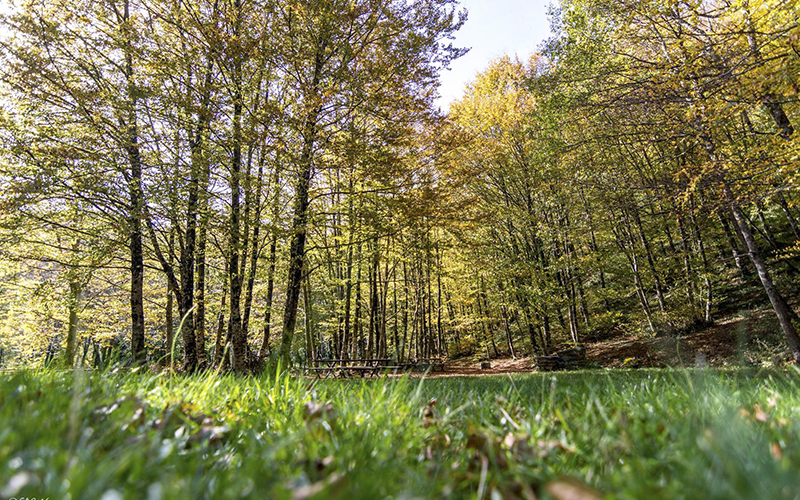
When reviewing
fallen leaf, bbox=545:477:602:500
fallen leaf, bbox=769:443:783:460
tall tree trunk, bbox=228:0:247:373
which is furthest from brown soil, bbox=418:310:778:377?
fallen leaf, bbox=545:477:602:500

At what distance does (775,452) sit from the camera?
96 cm

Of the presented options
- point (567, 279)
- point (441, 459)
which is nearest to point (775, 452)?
point (441, 459)

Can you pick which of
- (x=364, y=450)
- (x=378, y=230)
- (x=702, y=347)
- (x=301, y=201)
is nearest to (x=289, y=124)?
(x=301, y=201)

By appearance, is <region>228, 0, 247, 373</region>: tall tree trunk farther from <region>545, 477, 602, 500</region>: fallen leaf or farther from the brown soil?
<region>545, 477, 602, 500</region>: fallen leaf

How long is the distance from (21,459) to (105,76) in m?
11.1

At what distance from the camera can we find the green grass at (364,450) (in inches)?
26.6

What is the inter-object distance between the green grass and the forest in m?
0.01

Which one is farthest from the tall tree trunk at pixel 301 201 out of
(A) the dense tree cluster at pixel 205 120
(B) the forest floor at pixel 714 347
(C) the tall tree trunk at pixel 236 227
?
(B) the forest floor at pixel 714 347

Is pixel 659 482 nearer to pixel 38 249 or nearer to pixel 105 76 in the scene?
pixel 105 76

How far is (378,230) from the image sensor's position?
319 inches

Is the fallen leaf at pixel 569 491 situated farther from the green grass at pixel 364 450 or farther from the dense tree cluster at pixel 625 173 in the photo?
the dense tree cluster at pixel 625 173

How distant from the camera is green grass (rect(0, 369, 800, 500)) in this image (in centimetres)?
67

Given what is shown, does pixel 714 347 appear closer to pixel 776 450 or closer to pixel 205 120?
pixel 776 450

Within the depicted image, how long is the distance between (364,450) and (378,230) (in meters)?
7.10
